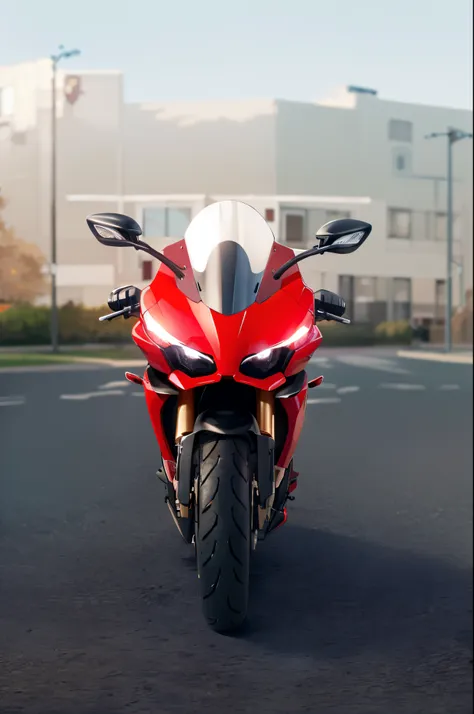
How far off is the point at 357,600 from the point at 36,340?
1.60 m

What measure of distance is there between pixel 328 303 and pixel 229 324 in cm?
36

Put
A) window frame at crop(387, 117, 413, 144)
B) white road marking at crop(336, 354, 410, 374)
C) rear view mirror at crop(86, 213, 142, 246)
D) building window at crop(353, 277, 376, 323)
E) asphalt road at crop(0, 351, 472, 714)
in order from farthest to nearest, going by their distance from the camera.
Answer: window frame at crop(387, 117, 413, 144), white road marking at crop(336, 354, 410, 374), building window at crop(353, 277, 376, 323), asphalt road at crop(0, 351, 472, 714), rear view mirror at crop(86, 213, 142, 246)

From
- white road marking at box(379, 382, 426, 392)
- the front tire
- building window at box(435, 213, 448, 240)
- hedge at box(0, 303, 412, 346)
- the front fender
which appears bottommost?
white road marking at box(379, 382, 426, 392)

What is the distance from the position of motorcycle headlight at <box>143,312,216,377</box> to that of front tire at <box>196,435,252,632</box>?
1.26ft

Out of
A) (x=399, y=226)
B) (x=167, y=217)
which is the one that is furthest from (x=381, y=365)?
(x=167, y=217)

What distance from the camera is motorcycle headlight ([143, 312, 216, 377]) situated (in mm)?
2725

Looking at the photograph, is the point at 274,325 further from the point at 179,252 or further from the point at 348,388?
the point at 348,388

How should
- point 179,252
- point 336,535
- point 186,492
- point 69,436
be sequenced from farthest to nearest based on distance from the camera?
point 69,436, point 336,535, point 186,492, point 179,252

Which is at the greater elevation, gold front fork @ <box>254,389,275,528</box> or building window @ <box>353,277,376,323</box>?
building window @ <box>353,277,376,323</box>

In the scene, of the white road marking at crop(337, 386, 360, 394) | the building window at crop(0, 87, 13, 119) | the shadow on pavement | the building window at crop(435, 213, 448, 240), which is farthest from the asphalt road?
the building window at crop(435, 213, 448, 240)

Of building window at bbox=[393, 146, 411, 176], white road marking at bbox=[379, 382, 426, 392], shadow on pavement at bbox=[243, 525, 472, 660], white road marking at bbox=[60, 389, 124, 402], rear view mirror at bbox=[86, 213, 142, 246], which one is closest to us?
rear view mirror at bbox=[86, 213, 142, 246]

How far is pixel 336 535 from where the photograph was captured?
5.44 metres

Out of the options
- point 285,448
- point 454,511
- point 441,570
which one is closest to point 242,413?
point 285,448

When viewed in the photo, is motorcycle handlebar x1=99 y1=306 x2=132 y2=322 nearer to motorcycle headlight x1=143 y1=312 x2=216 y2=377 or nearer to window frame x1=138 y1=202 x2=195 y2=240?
motorcycle headlight x1=143 y1=312 x2=216 y2=377
